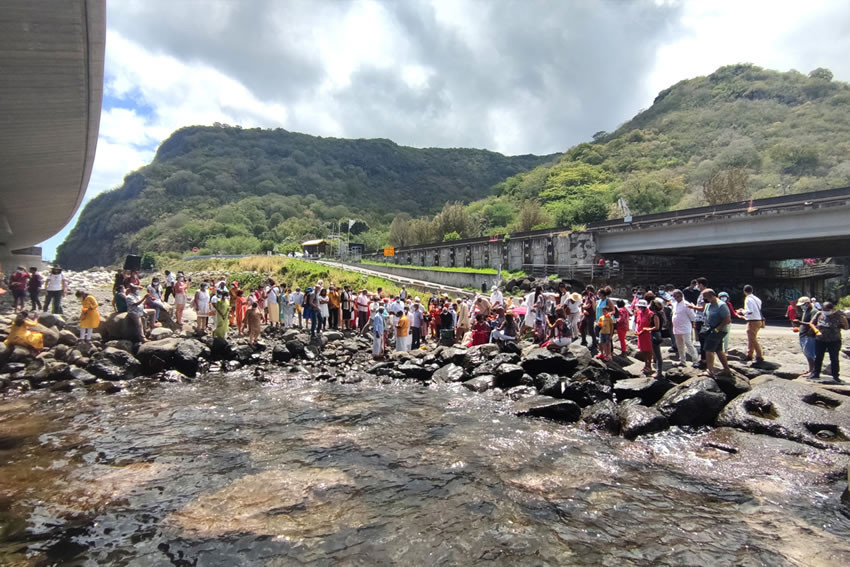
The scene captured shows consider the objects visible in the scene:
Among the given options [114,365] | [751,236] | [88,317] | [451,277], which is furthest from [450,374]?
[751,236]

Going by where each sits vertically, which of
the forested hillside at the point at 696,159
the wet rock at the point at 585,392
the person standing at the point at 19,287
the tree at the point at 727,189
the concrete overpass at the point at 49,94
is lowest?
the wet rock at the point at 585,392

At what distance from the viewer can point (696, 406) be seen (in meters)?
8.68

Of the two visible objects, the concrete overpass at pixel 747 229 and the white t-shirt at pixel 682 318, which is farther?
the concrete overpass at pixel 747 229

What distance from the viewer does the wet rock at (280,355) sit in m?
15.4

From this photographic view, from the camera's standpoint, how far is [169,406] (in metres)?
10.4

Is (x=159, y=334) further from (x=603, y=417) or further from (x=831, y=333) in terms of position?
(x=831, y=333)

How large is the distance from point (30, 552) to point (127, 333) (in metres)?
11.4

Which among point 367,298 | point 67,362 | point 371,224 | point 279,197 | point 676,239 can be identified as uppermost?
point 279,197

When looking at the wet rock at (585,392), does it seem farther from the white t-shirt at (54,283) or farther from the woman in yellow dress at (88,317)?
the white t-shirt at (54,283)

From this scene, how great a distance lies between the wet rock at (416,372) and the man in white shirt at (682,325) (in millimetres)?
6885

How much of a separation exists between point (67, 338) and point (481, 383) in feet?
42.6

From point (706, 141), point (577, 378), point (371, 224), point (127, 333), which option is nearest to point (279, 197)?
point (371, 224)

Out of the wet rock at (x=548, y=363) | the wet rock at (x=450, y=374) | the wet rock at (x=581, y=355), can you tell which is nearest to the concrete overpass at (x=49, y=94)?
→ the wet rock at (x=450, y=374)

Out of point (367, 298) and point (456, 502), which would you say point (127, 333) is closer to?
point (367, 298)
